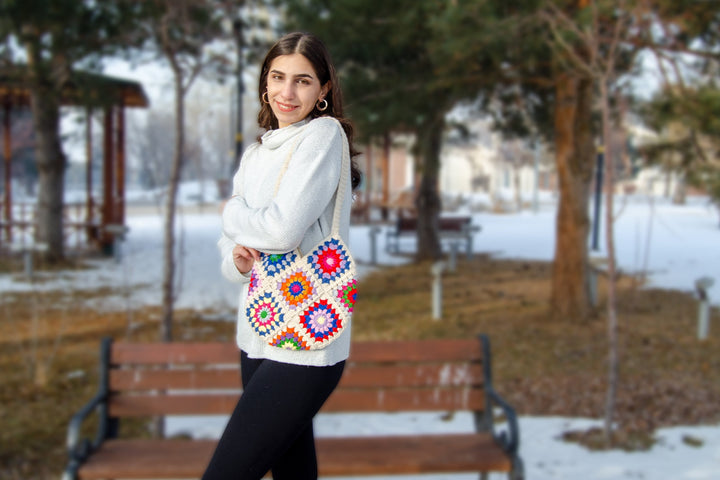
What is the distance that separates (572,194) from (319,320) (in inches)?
286

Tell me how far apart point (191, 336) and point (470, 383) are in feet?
14.6

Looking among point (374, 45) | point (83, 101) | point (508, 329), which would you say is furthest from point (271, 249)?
point (83, 101)

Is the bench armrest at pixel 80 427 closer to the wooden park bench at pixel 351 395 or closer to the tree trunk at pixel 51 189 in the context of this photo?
the wooden park bench at pixel 351 395

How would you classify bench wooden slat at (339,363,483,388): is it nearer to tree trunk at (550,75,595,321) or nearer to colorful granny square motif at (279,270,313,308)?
colorful granny square motif at (279,270,313,308)

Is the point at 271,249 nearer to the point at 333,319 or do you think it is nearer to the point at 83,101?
the point at 333,319

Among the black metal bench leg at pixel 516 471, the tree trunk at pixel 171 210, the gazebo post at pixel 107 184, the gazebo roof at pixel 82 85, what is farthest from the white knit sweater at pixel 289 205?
the gazebo post at pixel 107 184

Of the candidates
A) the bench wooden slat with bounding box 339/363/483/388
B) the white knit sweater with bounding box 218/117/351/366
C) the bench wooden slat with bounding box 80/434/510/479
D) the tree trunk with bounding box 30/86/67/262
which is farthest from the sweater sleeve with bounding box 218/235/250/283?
the tree trunk with bounding box 30/86/67/262

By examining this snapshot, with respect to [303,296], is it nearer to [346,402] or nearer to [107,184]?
[346,402]

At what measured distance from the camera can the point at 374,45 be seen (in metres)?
8.66

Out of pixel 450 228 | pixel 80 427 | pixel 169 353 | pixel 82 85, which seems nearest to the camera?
pixel 80 427

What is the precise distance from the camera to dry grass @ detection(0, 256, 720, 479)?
513cm

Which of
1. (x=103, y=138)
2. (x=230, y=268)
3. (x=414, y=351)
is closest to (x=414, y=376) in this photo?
(x=414, y=351)

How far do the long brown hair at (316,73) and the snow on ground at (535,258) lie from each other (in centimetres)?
318

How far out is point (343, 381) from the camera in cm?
388
